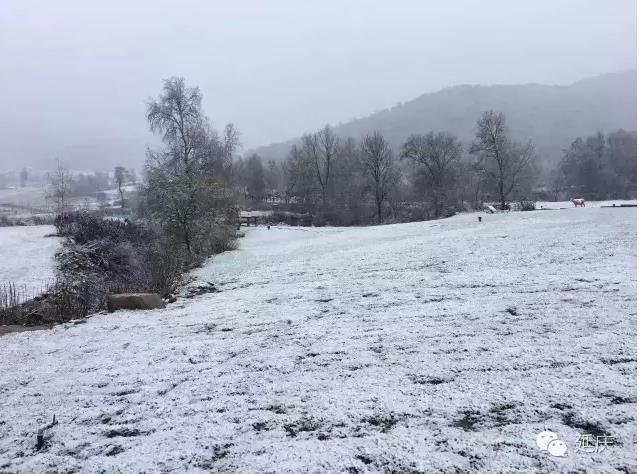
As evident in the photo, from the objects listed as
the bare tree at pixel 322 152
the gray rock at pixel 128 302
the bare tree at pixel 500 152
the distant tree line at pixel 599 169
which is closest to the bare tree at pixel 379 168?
the bare tree at pixel 322 152

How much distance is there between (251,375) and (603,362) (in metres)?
2.91

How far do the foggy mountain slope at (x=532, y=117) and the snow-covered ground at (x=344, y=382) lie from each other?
120638mm

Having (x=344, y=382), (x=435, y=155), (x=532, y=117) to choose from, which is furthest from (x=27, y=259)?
(x=532, y=117)

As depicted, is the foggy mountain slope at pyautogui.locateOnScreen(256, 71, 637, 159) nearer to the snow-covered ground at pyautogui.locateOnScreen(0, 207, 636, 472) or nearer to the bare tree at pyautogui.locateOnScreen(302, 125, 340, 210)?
the bare tree at pyautogui.locateOnScreen(302, 125, 340, 210)

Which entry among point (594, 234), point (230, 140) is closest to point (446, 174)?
point (230, 140)

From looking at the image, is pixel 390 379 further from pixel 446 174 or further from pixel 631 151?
pixel 631 151

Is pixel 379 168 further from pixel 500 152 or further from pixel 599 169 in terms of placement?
pixel 599 169

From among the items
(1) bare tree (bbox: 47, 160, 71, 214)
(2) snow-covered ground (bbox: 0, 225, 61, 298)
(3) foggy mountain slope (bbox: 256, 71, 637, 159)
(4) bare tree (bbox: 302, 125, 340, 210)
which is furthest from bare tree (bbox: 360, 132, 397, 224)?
(3) foggy mountain slope (bbox: 256, 71, 637, 159)

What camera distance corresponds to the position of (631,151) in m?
49.4

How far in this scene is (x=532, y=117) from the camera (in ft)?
535

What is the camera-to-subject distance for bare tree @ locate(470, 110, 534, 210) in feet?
137

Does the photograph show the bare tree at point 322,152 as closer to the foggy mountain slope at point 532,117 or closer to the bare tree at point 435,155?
the bare tree at point 435,155

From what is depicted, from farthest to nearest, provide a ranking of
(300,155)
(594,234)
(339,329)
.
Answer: (300,155)
(594,234)
(339,329)

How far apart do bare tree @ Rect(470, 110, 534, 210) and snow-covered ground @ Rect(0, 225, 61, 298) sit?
3572 centimetres
